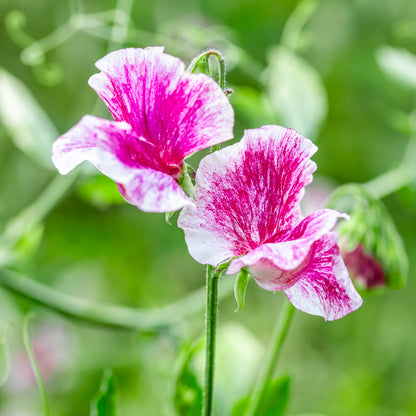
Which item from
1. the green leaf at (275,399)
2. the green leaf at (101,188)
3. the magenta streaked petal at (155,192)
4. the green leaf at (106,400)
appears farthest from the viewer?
the green leaf at (101,188)

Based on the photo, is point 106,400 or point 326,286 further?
point 106,400

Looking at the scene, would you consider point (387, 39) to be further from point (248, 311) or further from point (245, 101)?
point (245, 101)

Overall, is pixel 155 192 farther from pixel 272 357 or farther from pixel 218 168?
pixel 272 357

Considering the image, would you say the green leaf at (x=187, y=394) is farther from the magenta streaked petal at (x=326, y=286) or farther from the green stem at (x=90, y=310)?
the green stem at (x=90, y=310)

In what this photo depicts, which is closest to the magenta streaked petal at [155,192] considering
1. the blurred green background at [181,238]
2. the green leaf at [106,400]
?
the green leaf at [106,400]

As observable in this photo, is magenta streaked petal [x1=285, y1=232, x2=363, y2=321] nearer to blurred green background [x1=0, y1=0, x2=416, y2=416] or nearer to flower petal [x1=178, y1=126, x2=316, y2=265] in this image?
flower petal [x1=178, y1=126, x2=316, y2=265]

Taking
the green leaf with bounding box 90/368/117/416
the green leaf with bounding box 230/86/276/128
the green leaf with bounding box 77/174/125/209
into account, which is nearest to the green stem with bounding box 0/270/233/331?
the green leaf with bounding box 77/174/125/209

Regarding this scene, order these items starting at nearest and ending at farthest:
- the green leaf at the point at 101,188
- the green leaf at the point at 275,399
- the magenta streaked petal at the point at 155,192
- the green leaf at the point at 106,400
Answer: the magenta streaked petal at the point at 155,192
the green leaf at the point at 106,400
the green leaf at the point at 275,399
the green leaf at the point at 101,188

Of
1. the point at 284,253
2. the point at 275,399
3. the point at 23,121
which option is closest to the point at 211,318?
the point at 284,253
